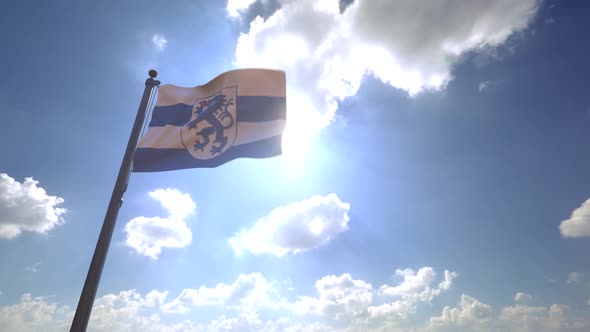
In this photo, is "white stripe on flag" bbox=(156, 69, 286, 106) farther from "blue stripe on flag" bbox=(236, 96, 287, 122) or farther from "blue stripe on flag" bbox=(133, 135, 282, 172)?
"blue stripe on flag" bbox=(133, 135, 282, 172)

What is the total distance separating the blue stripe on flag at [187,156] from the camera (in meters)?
10.1

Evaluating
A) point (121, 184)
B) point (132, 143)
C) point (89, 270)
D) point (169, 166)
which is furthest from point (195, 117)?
point (89, 270)

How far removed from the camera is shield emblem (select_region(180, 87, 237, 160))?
10684 mm

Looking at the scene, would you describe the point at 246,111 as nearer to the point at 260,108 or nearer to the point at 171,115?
the point at 260,108

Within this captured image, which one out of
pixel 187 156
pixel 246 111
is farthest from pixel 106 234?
pixel 246 111

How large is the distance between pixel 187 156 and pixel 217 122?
1.58 meters

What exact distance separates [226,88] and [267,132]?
2.24 metres

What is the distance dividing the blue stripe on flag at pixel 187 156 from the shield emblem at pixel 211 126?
0.20 meters

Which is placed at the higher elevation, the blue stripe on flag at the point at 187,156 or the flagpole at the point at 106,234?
the blue stripe on flag at the point at 187,156

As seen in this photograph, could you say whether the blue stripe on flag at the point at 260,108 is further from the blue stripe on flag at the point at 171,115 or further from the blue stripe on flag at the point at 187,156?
the blue stripe on flag at the point at 171,115

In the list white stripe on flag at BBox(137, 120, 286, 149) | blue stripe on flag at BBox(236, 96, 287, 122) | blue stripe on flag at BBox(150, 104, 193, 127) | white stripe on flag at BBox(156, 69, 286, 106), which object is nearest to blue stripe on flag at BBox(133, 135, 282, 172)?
white stripe on flag at BBox(137, 120, 286, 149)

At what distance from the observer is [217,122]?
439 inches

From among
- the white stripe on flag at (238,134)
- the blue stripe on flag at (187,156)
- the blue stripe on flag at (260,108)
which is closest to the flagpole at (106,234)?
the blue stripe on flag at (187,156)

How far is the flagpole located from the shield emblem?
1.67m
